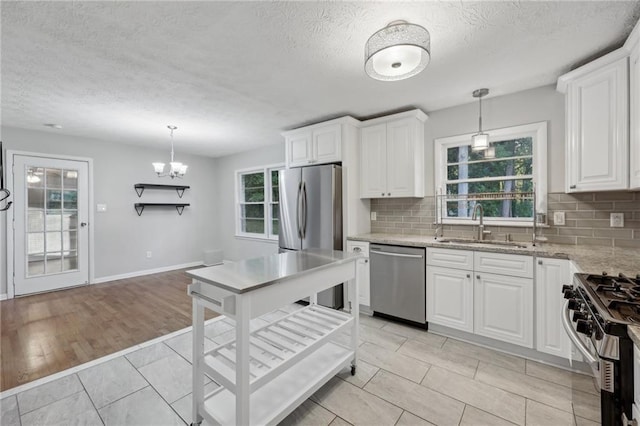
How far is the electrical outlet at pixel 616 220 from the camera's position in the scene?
2.30 m

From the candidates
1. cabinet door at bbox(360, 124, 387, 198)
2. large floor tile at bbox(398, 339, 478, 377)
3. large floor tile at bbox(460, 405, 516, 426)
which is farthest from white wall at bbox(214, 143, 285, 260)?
large floor tile at bbox(460, 405, 516, 426)

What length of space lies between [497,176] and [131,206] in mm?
5710

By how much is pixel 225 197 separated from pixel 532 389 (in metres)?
5.69

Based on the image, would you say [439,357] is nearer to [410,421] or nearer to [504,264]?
[410,421]

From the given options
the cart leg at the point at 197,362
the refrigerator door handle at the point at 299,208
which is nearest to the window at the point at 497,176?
the refrigerator door handle at the point at 299,208

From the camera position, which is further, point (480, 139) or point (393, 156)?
point (393, 156)

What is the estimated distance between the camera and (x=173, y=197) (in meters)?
5.54

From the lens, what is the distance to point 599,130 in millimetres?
2068

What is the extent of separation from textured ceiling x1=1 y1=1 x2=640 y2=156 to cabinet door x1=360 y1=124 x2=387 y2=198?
0.27 meters

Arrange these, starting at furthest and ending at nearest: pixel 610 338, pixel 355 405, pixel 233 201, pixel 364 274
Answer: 1. pixel 233 201
2. pixel 364 274
3. pixel 355 405
4. pixel 610 338

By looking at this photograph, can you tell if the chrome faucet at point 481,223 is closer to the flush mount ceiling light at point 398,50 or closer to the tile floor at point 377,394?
the tile floor at point 377,394

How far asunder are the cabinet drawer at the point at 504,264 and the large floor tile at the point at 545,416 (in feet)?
3.02

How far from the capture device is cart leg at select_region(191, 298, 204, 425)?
61.6 inches

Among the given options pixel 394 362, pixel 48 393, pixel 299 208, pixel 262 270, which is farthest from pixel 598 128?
pixel 48 393
